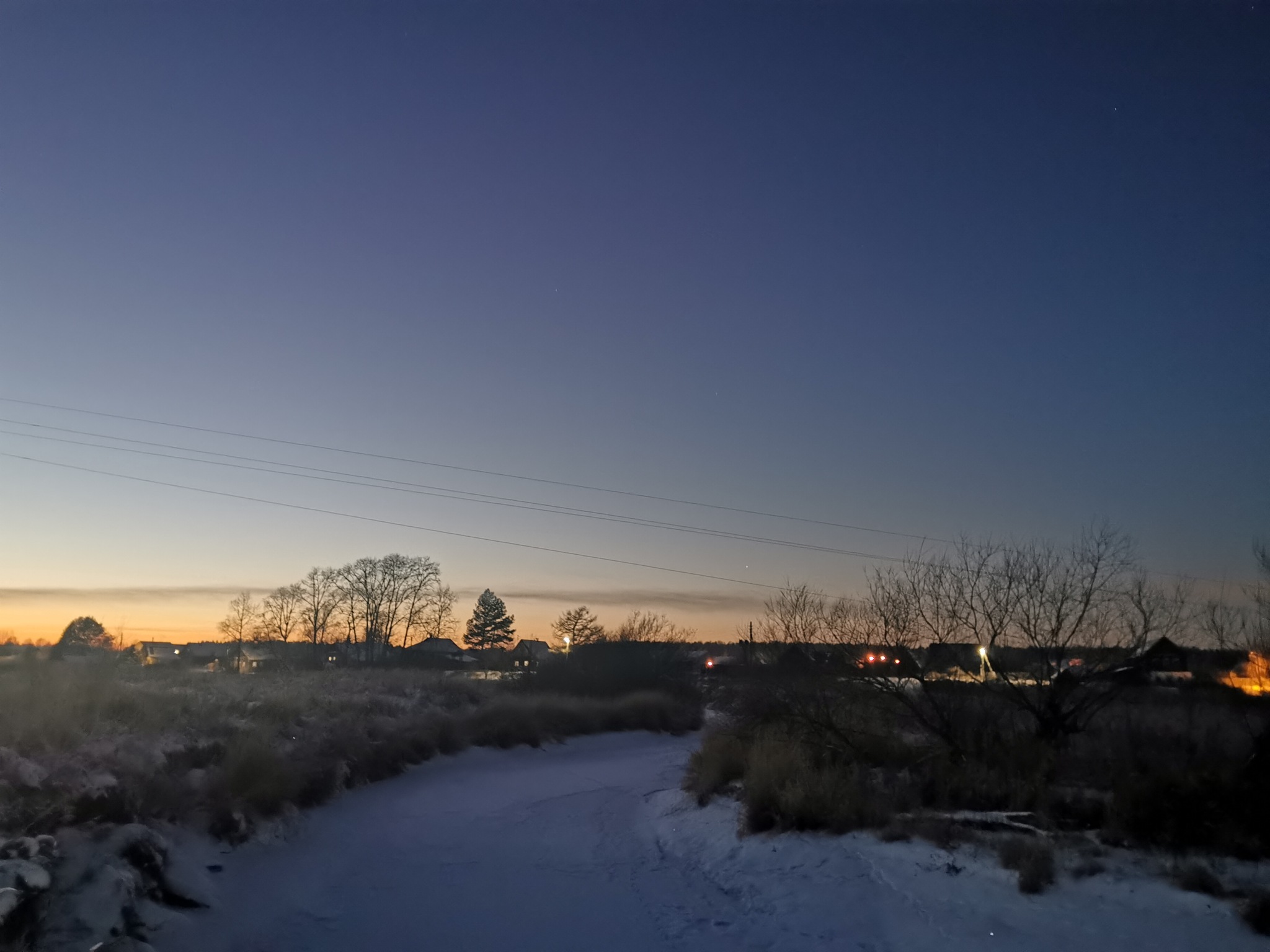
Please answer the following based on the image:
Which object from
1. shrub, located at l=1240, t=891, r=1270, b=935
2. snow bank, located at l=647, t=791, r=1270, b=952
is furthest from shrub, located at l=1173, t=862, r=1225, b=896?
shrub, located at l=1240, t=891, r=1270, b=935

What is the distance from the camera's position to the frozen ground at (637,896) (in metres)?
9.09

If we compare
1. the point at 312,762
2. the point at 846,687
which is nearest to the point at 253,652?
the point at 312,762

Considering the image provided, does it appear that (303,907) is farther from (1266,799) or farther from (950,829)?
(1266,799)

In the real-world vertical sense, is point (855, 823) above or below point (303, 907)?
above

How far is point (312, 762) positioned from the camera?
57.6ft

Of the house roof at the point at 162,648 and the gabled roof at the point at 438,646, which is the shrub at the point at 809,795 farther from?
the house roof at the point at 162,648

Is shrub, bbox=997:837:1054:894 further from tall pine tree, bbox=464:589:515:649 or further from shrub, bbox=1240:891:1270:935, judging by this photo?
tall pine tree, bbox=464:589:515:649

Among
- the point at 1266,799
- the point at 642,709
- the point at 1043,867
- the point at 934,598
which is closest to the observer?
the point at 1043,867

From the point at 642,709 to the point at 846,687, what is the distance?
1025 inches

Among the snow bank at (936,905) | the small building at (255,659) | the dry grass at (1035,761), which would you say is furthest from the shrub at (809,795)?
the small building at (255,659)

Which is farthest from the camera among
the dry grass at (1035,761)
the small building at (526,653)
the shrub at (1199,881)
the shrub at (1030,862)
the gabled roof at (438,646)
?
Answer: the gabled roof at (438,646)

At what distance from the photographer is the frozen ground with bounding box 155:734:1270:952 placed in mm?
9086

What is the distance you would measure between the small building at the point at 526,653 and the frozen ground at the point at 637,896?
53.4 m

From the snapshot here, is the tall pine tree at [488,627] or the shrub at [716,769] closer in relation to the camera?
the shrub at [716,769]
